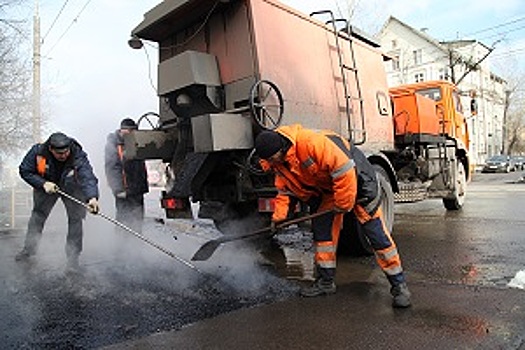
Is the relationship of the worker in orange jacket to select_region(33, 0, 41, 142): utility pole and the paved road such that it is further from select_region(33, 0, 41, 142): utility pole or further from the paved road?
select_region(33, 0, 41, 142): utility pole

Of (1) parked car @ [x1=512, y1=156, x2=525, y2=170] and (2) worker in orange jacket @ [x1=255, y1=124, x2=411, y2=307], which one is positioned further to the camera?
(1) parked car @ [x1=512, y1=156, x2=525, y2=170]

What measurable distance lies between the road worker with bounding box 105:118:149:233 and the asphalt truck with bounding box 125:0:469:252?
0.62 meters

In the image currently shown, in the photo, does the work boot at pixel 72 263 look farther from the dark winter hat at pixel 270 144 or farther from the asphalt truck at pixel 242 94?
the dark winter hat at pixel 270 144

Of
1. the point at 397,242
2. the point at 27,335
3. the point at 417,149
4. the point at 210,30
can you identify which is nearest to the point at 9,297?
the point at 27,335

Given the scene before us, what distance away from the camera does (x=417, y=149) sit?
23.9ft

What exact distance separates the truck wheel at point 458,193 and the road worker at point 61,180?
20.8 feet

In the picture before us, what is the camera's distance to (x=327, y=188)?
11.5 ft

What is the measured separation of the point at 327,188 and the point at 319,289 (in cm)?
77

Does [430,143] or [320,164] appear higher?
[430,143]

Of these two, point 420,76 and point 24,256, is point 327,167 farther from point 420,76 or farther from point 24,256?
point 420,76

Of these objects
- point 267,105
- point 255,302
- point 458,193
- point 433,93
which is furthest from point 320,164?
point 458,193

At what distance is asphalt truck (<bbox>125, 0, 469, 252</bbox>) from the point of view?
→ 427 centimetres

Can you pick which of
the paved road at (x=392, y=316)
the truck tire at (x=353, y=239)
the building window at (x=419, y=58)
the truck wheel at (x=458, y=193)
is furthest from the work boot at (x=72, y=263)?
the building window at (x=419, y=58)

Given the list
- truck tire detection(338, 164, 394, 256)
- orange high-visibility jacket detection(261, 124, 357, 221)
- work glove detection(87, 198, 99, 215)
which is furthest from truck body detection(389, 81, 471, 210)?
work glove detection(87, 198, 99, 215)
